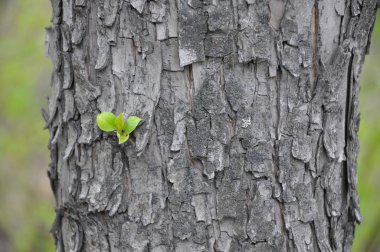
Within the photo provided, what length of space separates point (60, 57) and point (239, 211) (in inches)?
30.2

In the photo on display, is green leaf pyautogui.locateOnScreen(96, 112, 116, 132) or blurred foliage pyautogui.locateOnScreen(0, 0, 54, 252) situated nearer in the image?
green leaf pyautogui.locateOnScreen(96, 112, 116, 132)

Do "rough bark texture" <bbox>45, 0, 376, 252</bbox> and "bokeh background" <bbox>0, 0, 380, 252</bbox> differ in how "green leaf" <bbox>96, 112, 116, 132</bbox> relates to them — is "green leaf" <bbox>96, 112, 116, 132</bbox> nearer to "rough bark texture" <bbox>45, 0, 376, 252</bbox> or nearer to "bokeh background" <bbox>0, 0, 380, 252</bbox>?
"rough bark texture" <bbox>45, 0, 376, 252</bbox>

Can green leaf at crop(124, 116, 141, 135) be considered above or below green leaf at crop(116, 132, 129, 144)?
above

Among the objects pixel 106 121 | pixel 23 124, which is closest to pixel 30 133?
pixel 23 124

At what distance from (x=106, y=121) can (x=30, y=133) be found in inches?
162

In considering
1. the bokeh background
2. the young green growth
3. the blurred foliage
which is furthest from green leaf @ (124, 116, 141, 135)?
the blurred foliage

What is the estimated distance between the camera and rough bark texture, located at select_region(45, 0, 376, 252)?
148 centimetres

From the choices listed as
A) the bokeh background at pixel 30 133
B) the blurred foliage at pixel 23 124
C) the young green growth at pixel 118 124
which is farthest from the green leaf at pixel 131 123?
the blurred foliage at pixel 23 124

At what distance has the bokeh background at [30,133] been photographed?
380cm

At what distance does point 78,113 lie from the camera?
5.32ft

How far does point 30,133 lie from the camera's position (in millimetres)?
5344

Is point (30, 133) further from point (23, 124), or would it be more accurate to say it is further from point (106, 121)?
point (106, 121)

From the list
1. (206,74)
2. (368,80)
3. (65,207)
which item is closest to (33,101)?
(368,80)

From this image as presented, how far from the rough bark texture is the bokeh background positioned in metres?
2.14
